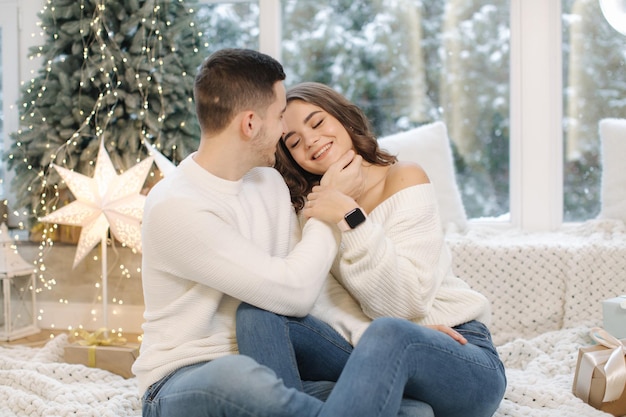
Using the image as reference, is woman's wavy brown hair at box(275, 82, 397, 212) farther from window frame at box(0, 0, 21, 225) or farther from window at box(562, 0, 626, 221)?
window frame at box(0, 0, 21, 225)

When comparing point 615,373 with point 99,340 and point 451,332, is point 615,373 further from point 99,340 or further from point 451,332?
point 99,340

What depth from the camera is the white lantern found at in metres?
3.13

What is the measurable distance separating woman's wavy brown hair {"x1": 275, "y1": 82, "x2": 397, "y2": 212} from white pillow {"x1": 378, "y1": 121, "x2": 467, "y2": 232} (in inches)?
46.3

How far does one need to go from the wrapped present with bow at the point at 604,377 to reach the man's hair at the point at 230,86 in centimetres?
111

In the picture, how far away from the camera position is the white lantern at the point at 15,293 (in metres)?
3.13

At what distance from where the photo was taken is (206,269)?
1439mm

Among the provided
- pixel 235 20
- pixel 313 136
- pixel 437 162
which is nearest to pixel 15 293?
pixel 235 20

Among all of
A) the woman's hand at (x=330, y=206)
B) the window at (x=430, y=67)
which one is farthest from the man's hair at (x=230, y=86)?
the window at (x=430, y=67)

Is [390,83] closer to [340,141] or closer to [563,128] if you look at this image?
[563,128]

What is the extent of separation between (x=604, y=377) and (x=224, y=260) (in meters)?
1.07

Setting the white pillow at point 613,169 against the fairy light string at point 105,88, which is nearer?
the white pillow at point 613,169

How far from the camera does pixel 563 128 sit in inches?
125

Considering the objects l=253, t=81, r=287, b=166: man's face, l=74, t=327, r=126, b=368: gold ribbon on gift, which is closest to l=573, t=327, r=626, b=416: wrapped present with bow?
l=253, t=81, r=287, b=166: man's face

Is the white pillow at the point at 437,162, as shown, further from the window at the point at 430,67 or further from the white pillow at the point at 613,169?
the white pillow at the point at 613,169
